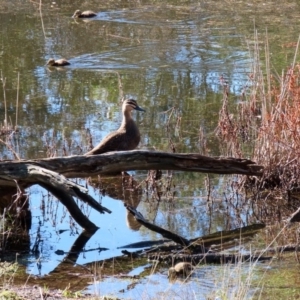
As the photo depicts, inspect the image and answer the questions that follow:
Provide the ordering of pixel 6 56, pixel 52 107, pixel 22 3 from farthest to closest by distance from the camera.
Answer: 1. pixel 22 3
2. pixel 6 56
3. pixel 52 107

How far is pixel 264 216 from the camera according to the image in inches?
344

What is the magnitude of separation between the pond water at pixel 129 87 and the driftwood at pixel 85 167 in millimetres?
538

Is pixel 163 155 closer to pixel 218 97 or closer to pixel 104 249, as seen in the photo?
pixel 104 249

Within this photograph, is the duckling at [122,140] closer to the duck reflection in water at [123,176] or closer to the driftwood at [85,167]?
the duck reflection in water at [123,176]

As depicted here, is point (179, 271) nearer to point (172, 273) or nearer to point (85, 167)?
point (172, 273)

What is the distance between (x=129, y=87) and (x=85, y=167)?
6.35 metres

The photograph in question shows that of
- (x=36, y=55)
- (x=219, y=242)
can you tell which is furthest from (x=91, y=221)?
(x=36, y=55)

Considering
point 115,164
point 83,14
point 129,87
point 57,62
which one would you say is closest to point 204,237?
point 115,164

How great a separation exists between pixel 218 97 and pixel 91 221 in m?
5.54

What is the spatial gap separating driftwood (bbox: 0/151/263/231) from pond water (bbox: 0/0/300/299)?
538 millimetres

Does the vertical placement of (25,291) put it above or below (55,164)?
below

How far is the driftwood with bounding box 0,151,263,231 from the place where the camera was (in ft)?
24.1

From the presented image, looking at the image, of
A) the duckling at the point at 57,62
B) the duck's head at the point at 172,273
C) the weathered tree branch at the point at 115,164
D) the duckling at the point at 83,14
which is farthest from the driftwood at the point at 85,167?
the duckling at the point at 83,14

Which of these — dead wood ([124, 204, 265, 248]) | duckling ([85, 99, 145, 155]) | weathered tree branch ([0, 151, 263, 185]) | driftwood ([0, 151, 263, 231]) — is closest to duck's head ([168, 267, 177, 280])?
dead wood ([124, 204, 265, 248])
